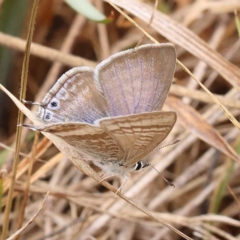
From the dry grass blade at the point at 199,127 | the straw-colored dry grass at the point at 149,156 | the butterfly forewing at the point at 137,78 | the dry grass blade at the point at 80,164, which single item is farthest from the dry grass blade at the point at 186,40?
the dry grass blade at the point at 80,164

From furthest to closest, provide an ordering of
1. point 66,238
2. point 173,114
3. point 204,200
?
point 204,200 < point 66,238 < point 173,114

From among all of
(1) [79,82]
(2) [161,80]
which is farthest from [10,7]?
(2) [161,80]

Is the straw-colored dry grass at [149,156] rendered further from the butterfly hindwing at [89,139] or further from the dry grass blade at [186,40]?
the butterfly hindwing at [89,139]

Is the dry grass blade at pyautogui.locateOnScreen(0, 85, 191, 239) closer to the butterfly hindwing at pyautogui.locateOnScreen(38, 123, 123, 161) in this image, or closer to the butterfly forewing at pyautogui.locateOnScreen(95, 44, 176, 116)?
the butterfly hindwing at pyautogui.locateOnScreen(38, 123, 123, 161)

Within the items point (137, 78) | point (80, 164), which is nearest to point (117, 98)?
point (137, 78)

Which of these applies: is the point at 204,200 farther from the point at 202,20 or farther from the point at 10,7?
the point at 10,7

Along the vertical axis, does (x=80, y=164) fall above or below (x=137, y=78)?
below

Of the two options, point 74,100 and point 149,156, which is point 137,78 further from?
point 149,156
